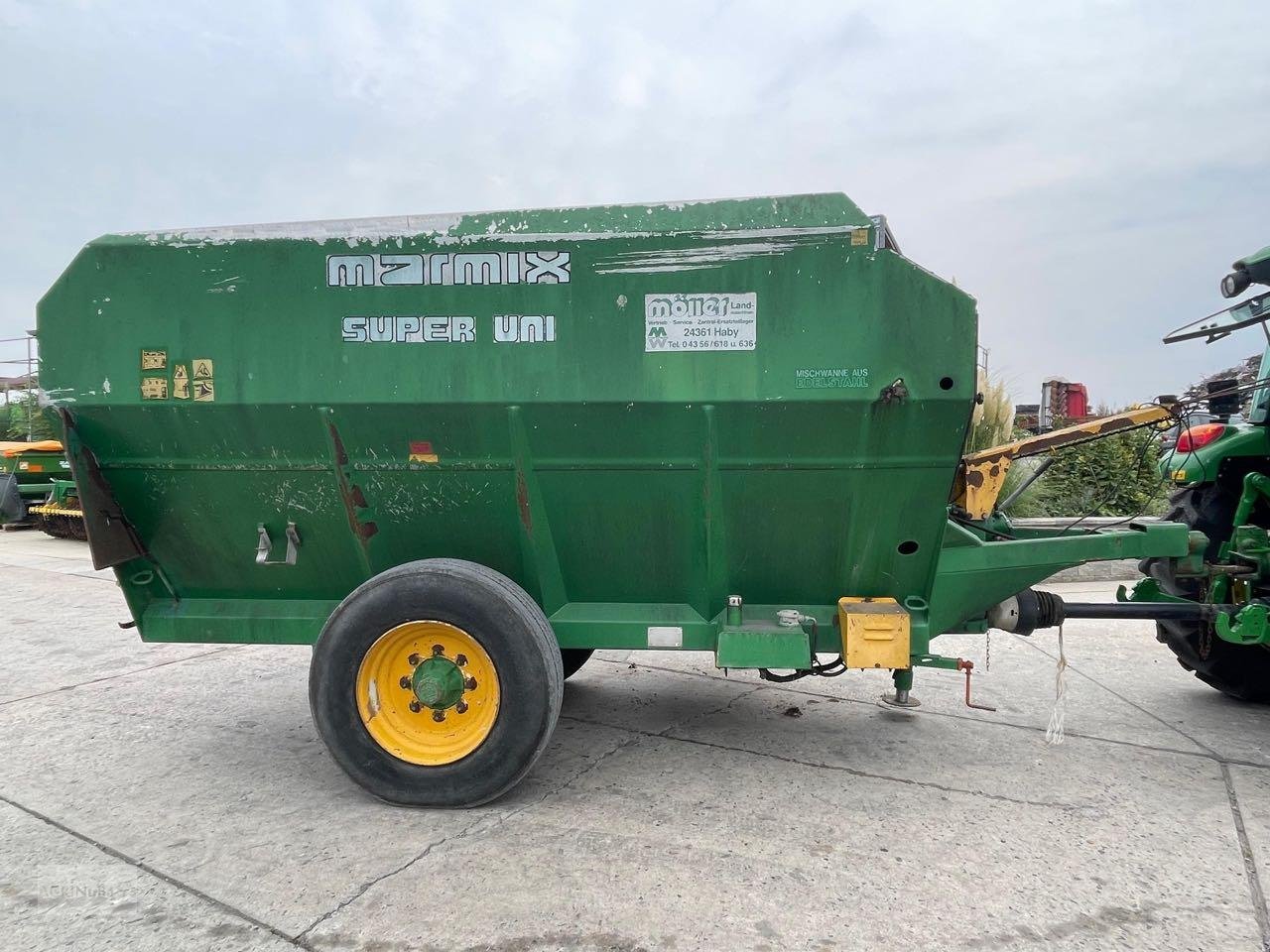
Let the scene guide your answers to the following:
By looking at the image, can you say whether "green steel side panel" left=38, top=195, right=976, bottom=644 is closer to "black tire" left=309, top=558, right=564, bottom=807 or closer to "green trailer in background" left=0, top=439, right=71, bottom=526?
"black tire" left=309, top=558, right=564, bottom=807

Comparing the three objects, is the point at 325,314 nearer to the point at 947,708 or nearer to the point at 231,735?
the point at 231,735

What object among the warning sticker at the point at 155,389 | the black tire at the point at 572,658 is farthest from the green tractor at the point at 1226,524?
the warning sticker at the point at 155,389

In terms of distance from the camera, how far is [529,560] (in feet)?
12.1

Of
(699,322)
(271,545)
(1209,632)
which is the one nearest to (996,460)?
(699,322)

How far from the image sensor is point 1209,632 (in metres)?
4.45

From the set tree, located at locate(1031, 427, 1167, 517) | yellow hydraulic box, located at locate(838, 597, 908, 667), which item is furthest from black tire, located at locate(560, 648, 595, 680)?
tree, located at locate(1031, 427, 1167, 517)

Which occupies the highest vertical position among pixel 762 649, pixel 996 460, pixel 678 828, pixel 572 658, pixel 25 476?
pixel 996 460

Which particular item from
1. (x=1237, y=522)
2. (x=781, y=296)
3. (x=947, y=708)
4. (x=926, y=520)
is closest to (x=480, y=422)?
(x=781, y=296)

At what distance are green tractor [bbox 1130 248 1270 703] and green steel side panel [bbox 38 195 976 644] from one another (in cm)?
173

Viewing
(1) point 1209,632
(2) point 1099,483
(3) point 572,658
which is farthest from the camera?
(2) point 1099,483

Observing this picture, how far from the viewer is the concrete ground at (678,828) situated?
262 centimetres

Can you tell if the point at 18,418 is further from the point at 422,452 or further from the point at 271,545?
the point at 422,452

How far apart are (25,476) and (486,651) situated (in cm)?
1654

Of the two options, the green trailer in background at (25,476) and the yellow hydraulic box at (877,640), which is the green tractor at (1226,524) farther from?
Answer: the green trailer in background at (25,476)
